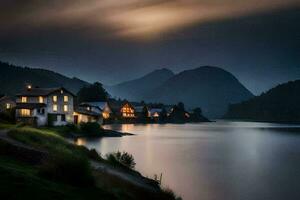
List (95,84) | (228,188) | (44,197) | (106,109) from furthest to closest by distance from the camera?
(95,84) → (106,109) → (228,188) → (44,197)

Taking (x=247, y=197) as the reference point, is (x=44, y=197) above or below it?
above

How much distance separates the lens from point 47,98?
9444 centimetres

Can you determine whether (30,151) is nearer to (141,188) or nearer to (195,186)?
(141,188)

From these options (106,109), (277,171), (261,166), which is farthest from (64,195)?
(106,109)

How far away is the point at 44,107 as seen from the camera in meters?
91.7

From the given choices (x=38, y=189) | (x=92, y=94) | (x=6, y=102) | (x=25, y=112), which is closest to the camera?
(x=38, y=189)

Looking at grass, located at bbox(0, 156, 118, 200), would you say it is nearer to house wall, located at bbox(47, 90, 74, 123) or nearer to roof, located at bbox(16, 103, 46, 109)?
roof, located at bbox(16, 103, 46, 109)

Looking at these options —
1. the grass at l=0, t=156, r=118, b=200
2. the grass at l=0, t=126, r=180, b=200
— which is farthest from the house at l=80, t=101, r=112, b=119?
the grass at l=0, t=156, r=118, b=200

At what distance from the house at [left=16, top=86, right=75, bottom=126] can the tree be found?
7804cm

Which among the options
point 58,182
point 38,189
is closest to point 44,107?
point 58,182

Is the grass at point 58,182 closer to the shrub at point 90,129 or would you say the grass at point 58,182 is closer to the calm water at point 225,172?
the calm water at point 225,172

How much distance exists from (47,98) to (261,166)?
5458 cm

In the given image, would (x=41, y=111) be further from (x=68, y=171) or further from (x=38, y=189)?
(x=38, y=189)

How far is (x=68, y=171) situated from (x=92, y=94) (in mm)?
162881
